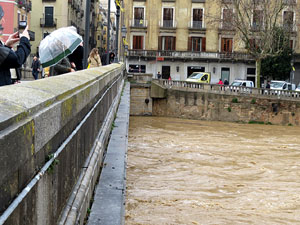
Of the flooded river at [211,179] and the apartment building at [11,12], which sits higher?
the apartment building at [11,12]

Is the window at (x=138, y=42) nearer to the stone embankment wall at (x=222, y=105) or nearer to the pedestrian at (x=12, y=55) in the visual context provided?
the stone embankment wall at (x=222, y=105)

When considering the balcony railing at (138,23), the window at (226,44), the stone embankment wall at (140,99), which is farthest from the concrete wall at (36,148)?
the window at (226,44)

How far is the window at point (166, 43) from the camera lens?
50844 millimetres

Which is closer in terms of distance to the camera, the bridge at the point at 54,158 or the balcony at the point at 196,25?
the bridge at the point at 54,158

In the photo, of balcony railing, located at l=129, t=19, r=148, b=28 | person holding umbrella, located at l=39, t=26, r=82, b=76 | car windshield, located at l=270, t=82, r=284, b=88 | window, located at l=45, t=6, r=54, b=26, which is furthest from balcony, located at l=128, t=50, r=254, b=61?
person holding umbrella, located at l=39, t=26, r=82, b=76

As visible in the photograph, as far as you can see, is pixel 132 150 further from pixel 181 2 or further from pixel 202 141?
pixel 181 2

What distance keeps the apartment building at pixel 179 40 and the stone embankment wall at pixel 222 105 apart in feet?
43.0

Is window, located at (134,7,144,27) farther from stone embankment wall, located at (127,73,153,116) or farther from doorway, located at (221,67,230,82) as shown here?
stone embankment wall, located at (127,73,153,116)

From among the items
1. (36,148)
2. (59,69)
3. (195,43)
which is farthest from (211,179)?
(195,43)

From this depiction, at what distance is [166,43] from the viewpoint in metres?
50.9

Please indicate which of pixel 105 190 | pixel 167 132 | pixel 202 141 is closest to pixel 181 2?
pixel 167 132

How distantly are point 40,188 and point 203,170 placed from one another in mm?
12667

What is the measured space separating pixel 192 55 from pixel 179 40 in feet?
7.32

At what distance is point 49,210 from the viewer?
10.2 feet
